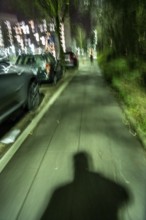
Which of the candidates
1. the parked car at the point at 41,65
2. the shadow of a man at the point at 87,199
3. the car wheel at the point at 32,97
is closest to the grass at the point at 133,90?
the shadow of a man at the point at 87,199

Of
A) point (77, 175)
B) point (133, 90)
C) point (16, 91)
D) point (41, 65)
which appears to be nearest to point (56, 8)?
point (41, 65)

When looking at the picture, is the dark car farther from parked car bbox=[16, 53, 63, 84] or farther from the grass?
parked car bbox=[16, 53, 63, 84]

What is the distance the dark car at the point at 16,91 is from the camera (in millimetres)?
5145

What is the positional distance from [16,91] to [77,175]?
3029 millimetres

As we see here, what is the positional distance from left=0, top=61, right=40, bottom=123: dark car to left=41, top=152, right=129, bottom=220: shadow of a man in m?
2.45

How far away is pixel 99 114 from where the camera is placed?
645 centimetres

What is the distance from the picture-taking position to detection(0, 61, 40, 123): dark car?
16.9 feet

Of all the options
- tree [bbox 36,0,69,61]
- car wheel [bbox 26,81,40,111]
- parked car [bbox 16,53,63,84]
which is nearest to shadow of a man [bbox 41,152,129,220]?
car wheel [bbox 26,81,40,111]

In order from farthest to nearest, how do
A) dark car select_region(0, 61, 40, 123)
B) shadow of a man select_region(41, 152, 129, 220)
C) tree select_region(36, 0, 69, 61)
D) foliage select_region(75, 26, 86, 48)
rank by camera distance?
foliage select_region(75, 26, 86, 48)
tree select_region(36, 0, 69, 61)
dark car select_region(0, 61, 40, 123)
shadow of a man select_region(41, 152, 129, 220)

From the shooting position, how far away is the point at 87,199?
301 centimetres

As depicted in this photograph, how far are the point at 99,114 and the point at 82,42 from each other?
68799 millimetres

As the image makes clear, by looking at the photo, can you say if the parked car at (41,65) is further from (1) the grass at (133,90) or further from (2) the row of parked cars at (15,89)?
(2) the row of parked cars at (15,89)

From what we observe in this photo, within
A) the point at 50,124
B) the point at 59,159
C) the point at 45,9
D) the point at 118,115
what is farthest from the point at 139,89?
the point at 45,9

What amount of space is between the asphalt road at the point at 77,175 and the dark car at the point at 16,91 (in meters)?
0.78
